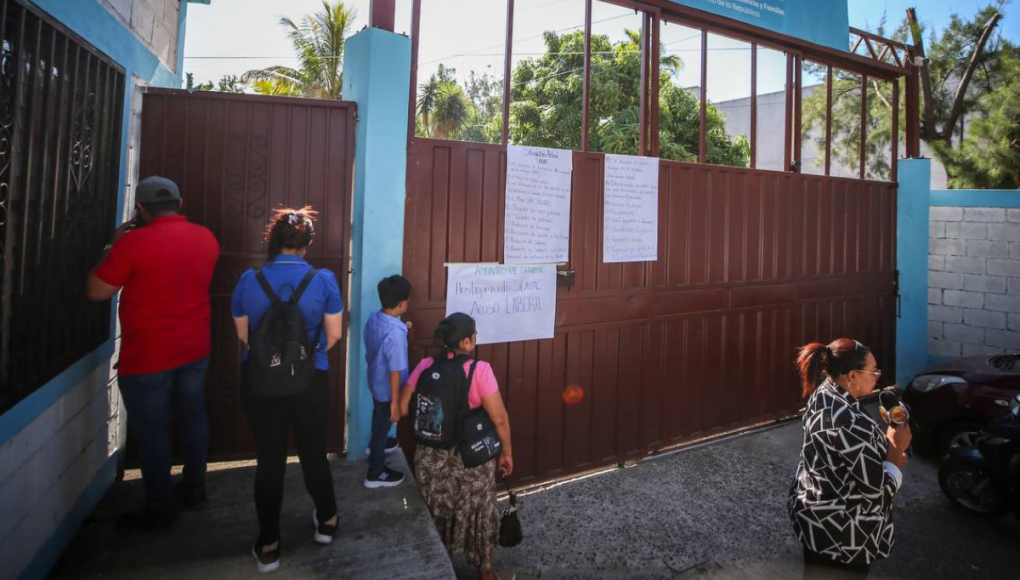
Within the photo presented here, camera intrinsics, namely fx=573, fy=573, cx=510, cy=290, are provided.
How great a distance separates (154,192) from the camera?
8.87 feet

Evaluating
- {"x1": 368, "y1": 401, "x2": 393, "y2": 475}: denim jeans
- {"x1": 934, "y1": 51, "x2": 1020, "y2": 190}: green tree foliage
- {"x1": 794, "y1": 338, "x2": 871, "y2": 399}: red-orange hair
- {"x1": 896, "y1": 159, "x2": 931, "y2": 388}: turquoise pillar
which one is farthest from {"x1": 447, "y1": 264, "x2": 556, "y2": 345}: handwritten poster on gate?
{"x1": 934, "y1": 51, "x2": 1020, "y2": 190}: green tree foliage

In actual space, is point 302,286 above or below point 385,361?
above

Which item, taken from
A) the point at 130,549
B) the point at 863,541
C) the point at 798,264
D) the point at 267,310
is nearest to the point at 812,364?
the point at 863,541

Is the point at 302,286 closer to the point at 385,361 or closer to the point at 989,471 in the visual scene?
the point at 385,361

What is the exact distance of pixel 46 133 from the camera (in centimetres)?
239

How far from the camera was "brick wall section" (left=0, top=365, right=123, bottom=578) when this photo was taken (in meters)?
2.20

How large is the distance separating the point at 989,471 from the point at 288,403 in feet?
14.6

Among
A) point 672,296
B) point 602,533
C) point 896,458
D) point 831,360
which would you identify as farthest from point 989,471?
point 602,533

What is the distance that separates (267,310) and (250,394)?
1.23 ft

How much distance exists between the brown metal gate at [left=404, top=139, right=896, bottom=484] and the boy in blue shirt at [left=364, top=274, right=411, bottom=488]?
2.17 feet

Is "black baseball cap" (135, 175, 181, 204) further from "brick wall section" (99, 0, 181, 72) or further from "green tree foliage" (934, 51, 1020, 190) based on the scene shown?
"green tree foliage" (934, 51, 1020, 190)

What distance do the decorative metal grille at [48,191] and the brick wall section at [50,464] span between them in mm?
200

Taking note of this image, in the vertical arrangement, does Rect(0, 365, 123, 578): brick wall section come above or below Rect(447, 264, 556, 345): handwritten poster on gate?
below

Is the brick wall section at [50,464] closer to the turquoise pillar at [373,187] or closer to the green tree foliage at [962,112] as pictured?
the turquoise pillar at [373,187]
